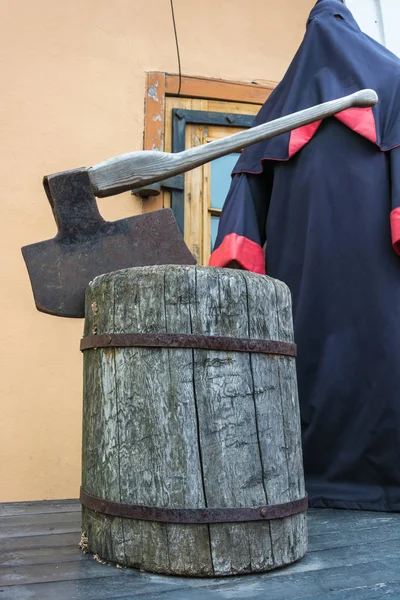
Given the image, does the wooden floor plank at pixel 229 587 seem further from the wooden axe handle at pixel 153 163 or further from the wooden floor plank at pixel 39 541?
the wooden axe handle at pixel 153 163

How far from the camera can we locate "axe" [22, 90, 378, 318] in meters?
1.58

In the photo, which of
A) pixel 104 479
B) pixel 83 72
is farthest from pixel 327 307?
pixel 83 72

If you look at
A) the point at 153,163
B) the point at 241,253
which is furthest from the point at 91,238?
the point at 241,253

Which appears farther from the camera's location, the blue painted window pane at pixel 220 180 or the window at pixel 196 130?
the blue painted window pane at pixel 220 180

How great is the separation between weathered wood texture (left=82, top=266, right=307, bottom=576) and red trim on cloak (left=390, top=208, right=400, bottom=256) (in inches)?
27.1

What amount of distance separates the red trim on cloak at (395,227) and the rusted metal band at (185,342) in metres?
0.74

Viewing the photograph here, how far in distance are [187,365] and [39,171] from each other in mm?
1837

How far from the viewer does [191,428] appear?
135cm

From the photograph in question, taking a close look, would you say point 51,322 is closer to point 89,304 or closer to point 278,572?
point 89,304

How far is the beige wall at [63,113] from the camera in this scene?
8.88 ft

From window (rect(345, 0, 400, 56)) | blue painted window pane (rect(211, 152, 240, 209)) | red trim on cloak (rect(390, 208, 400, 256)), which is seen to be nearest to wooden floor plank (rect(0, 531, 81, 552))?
red trim on cloak (rect(390, 208, 400, 256))

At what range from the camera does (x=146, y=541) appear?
133 centimetres

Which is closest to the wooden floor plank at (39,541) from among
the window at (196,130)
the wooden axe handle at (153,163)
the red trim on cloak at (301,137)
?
the wooden axe handle at (153,163)

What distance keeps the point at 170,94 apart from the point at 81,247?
5.79 ft
